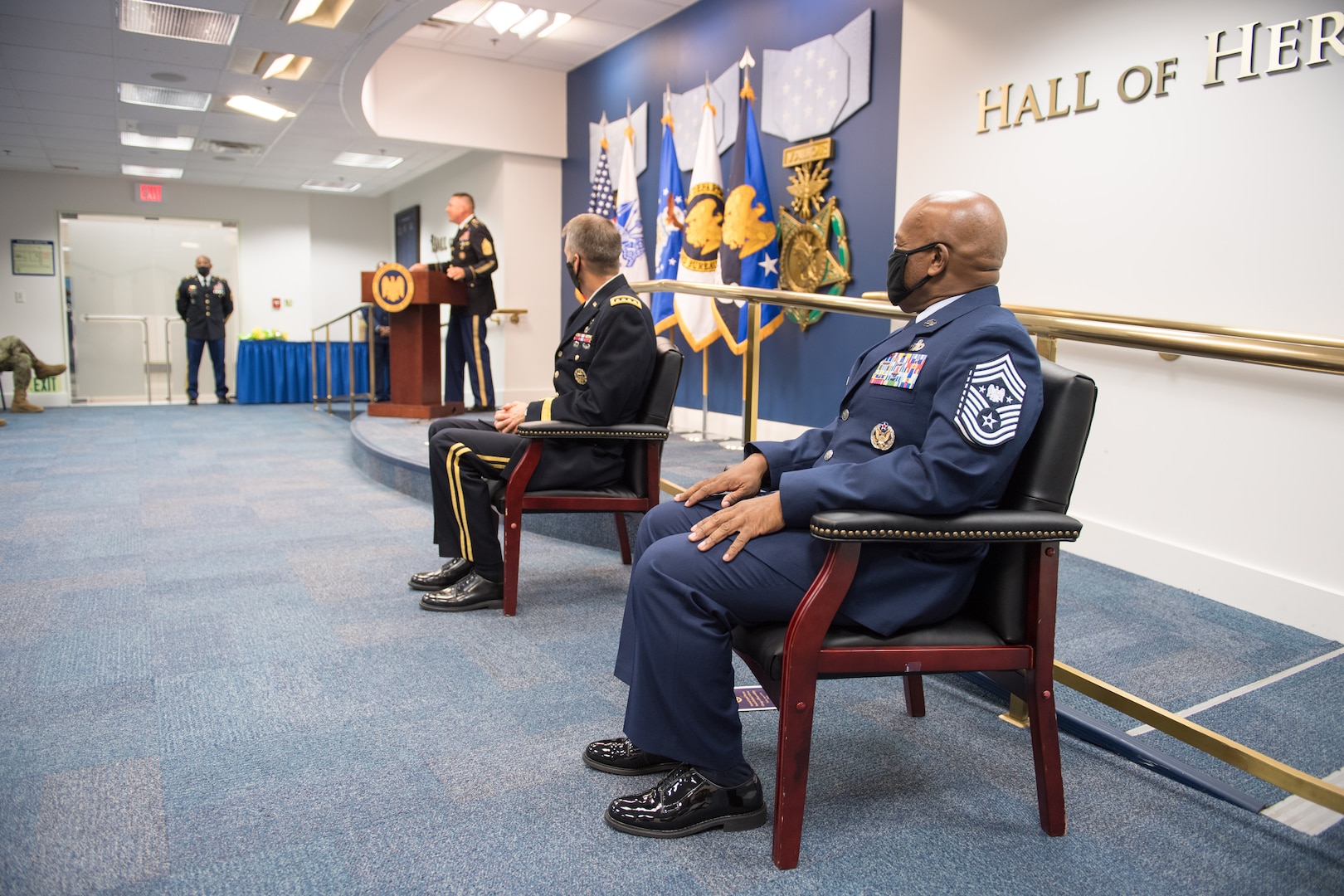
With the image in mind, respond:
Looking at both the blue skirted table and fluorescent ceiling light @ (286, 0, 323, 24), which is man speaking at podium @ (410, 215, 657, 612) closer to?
fluorescent ceiling light @ (286, 0, 323, 24)

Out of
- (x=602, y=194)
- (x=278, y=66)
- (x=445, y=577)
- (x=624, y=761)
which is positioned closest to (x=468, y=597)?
(x=445, y=577)

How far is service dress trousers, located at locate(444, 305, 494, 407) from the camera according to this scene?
6.39m

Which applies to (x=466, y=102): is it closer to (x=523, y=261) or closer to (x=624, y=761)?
(x=523, y=261)

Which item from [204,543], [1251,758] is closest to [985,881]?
[1251,758]

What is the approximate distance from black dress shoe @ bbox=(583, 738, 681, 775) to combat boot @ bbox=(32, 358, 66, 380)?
357 inches

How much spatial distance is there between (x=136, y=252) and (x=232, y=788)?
11.9 m

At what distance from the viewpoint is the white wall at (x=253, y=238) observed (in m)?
10.2

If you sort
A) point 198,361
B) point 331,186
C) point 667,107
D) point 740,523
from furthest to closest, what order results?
point 331,186, point 198,361, point 667,107, point 740,523

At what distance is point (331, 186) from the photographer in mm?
11094

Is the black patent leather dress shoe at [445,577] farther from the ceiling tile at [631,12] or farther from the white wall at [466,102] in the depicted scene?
the white wall at [466,102]

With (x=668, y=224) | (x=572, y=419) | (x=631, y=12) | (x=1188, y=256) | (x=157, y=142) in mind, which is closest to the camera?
(x=572, y=419)

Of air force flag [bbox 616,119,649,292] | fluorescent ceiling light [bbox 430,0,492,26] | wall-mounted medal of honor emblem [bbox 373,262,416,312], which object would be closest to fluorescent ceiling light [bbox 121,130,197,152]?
fluorescent ceiling light [bbox 430,0,492,26]

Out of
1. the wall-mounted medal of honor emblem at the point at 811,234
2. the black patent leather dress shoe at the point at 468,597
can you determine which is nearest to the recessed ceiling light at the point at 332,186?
the wall-mounted medal of honor emblem at the point at 811,234

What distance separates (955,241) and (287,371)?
10.1 metres
